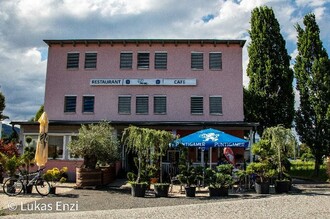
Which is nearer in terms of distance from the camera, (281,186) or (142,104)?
(281,186)

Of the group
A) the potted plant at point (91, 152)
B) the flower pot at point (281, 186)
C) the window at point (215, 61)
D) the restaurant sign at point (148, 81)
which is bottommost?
the flower pot at point (281, 186)

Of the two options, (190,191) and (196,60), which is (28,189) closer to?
(190,191)

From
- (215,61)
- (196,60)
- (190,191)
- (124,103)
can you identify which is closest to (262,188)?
(190,191)

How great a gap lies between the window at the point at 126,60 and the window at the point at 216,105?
19.8 feet

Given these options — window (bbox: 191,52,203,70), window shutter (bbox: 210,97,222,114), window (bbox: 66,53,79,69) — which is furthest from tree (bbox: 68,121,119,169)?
window (bbox: 191,52,203,70)

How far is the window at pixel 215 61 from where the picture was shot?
24.5 meters

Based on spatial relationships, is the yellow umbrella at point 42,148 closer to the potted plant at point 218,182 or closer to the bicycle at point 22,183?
the bicycle at point 22,183

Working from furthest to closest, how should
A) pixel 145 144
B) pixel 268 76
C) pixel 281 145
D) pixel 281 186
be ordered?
pixel 268 76
pixel 281 145
pixel 281 186
pixel 145 144

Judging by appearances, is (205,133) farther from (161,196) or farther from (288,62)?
(288,62)

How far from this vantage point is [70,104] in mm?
24672

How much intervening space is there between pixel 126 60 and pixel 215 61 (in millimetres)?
6055

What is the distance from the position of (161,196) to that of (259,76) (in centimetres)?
1671

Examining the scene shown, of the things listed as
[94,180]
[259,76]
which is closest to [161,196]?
[94,180]

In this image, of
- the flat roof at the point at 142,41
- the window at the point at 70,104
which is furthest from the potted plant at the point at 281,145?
the window at the point at 70,104
